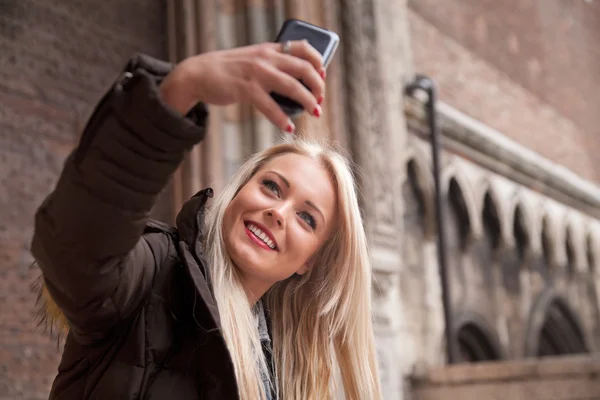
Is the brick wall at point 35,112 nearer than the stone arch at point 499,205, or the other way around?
the brick wall at point 35,112

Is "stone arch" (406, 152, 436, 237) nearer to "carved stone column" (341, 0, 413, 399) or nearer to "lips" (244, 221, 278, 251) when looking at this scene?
"carved stone column" (341, 0, 413, 399)

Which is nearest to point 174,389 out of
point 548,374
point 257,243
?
point 257,243

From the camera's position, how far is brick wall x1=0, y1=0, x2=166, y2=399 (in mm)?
2115

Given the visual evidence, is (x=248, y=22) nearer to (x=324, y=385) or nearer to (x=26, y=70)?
(x=26, y=70)

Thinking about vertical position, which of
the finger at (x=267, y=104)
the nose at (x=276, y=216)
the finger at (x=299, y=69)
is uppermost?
the finger at (x=299, y=69)

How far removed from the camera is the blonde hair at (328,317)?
1248 millimetres

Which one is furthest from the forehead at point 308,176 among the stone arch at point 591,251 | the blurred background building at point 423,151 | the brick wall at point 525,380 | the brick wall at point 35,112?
the stone arch at point 591,251

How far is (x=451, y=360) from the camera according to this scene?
15.5ft

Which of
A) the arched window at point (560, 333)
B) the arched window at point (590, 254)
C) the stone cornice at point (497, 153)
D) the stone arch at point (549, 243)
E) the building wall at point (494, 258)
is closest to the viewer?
the building wall at point (494, 258)

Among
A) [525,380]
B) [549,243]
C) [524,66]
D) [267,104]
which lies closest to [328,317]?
[267,104]

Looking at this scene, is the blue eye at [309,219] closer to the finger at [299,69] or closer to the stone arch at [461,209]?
the finger at [299,69]

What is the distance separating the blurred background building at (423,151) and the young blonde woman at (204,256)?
901 millimetres

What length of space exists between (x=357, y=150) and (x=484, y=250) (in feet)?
10.5

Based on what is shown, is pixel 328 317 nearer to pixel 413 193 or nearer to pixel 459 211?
pixel 413 193
